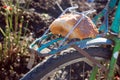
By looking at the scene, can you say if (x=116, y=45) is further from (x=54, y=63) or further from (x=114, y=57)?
(x=54, y=63)

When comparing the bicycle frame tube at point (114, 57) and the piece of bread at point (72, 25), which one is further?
the bicycle frame tube at point (114, 57)

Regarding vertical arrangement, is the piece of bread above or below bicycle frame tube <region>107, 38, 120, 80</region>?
above

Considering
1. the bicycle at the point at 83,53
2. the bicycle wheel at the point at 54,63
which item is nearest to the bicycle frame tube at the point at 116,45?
the bicycle at the point at 83,53

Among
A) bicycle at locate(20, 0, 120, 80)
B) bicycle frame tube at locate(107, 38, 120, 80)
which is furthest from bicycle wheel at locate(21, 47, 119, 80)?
bicycle frame tube at locate(107, 38, 120, 80)

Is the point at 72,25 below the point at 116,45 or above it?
above

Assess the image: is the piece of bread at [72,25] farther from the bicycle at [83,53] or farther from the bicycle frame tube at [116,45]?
the bicycle frame tube at [116,45]

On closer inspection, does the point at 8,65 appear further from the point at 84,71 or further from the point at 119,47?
the point at 119,47

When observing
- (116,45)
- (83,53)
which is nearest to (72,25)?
(83,53)

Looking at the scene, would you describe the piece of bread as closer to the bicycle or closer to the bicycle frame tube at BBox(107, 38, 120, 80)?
the bicycle
